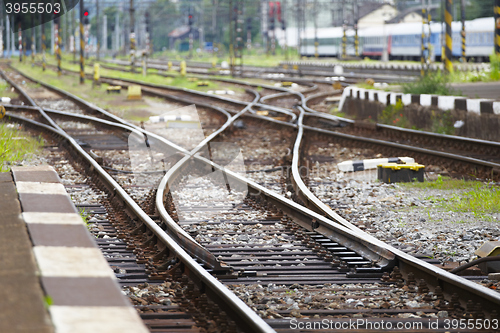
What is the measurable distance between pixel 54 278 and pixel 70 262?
26 cm

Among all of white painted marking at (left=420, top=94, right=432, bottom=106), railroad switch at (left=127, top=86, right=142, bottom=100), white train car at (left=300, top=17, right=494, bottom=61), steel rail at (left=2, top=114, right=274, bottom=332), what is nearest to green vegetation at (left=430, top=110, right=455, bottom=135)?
white painted marking at (left=420, top=94, right=432, bottom=106)

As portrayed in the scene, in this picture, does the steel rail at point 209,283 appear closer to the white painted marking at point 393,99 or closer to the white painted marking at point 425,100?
the white painted marking at point 425,100

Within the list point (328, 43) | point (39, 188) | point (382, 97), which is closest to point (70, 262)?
point (39, 188)

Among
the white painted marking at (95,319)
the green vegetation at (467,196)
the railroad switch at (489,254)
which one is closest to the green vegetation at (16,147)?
the green vegetation at (467,196)

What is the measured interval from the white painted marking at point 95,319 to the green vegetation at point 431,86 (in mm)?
13663

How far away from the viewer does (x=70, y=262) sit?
3551 mm

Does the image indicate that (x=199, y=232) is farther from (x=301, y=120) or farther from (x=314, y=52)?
(x=314, y=52)

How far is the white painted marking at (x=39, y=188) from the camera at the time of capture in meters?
5.43

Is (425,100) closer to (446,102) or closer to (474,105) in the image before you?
(446,102)

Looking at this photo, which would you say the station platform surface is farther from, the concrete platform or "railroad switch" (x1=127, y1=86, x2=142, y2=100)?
the concrete platform

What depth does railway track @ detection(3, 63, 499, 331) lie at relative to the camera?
179 inches

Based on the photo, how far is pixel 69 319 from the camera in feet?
9.31

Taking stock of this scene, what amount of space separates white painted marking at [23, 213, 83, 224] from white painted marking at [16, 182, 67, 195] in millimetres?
851

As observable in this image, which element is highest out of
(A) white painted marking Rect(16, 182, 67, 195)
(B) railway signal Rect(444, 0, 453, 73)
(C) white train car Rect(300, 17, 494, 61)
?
(C) white train car Rect(300, 17, 494, 61)
